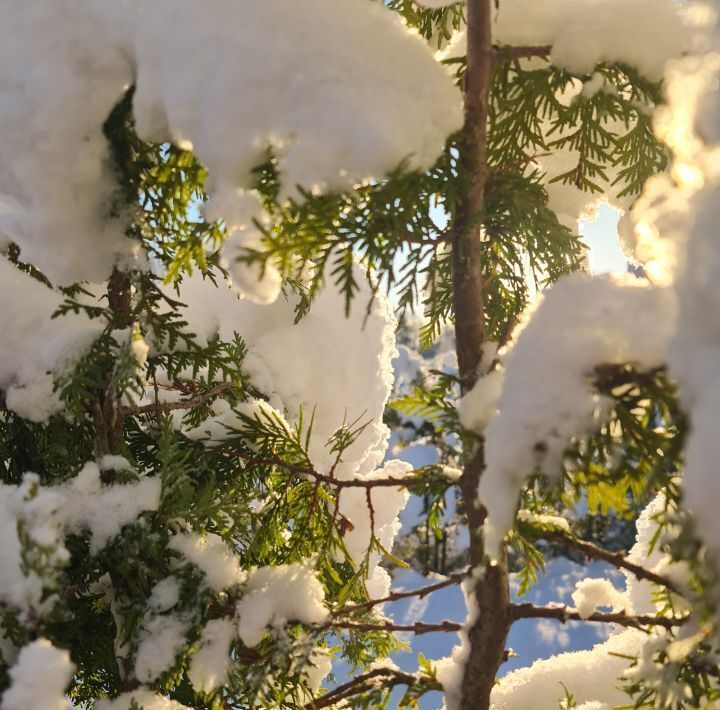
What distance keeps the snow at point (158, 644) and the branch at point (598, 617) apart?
1.17 metres

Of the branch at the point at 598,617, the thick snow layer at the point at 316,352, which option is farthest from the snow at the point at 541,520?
the thick snow layer at the point at 316,352

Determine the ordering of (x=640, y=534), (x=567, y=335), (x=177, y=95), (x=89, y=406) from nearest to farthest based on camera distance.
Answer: (x=567, y=335)
(x=177, y=95)
(x=89, y=406)
(x=640, y=534)

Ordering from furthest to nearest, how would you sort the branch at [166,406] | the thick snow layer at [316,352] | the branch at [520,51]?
the thick snow layer at [316,352] < the branch at [166,406] < the branch at [520,51]

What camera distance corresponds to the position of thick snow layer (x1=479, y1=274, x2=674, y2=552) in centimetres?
144

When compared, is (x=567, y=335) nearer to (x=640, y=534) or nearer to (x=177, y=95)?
(x=177, y=95)

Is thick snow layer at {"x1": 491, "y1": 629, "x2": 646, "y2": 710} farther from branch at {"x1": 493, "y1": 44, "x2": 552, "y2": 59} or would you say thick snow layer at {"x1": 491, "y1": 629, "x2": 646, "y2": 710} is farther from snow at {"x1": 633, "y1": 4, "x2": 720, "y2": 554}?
branch at {"x1": 493, "y1": 44, "x2": 552, "y2": 59}

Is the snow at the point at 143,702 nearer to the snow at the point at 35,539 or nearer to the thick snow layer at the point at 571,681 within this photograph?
the snow at the point at 35,539

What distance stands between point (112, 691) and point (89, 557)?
3.44 feet

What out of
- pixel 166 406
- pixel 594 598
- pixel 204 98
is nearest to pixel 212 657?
pixel 166 406

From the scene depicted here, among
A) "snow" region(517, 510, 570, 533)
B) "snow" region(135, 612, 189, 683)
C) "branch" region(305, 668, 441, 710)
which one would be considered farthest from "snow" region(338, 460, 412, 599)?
"snow" region(135, 612, 189, 683)

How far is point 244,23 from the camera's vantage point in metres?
1.77

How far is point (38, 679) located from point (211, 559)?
0.83 m

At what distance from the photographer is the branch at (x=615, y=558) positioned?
6.09 feet

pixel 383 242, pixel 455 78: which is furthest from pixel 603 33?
pixel 383 242
